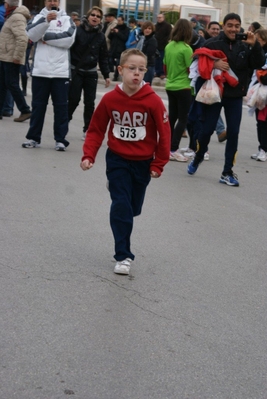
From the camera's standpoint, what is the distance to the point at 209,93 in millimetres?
9297

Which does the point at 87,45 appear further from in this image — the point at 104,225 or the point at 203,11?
the point at 203,11

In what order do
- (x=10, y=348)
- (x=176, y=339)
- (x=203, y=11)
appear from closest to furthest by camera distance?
(x=10, y=348), (x=176, y=339), (x=203, y=11)

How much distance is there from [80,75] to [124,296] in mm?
6717

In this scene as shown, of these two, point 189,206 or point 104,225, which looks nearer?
point 104,225

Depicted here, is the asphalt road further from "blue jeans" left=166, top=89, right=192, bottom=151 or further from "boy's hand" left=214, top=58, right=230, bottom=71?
"blue jeans" left=166, top=89, right=192, bottom=151

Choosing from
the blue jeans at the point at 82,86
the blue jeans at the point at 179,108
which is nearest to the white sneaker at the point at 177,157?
the blue jeans at the point at 179,108

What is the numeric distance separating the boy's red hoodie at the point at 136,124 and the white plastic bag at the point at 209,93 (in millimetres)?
3530

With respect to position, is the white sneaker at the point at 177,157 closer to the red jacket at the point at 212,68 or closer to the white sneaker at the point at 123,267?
the red jacket at the point at 212,68

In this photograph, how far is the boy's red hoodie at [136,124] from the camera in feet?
18.8

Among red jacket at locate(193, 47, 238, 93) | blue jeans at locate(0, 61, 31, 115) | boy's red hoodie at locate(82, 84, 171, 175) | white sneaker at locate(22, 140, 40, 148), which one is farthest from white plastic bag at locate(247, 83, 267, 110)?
boy's red hoodie at locate(82, 84, 171, 175)

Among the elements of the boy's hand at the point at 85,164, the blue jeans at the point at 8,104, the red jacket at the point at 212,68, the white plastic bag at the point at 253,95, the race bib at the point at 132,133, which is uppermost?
the race bib at the point at 132,133

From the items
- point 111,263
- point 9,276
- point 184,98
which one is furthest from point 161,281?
point 184,98

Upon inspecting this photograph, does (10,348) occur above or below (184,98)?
above

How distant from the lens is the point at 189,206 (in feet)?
28.2
